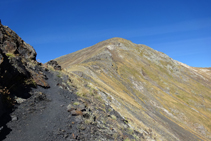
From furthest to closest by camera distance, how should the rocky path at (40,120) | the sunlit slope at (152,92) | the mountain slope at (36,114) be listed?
the sunlit slope at (152,92)
the mountain slope at (36,114)
the rocky path at (40,120)

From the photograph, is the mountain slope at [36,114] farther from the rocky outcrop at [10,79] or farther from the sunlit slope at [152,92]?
the sunlit slope at [152,92]

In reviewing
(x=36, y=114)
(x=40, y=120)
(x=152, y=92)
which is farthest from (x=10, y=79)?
(x=152, y=92)

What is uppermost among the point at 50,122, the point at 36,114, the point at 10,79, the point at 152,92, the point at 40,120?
the point at 152,92

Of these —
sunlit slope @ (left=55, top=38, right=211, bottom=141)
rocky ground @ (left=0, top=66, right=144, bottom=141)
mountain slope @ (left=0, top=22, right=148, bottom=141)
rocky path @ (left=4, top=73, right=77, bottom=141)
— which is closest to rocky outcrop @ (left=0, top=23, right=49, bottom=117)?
mountain slope @ (left=0, top=22, right=148, bottom=141)

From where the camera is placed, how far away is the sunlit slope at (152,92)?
26358mm

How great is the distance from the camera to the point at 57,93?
11172 mm

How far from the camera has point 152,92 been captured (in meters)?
49.5

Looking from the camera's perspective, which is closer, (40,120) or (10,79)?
(40,120)

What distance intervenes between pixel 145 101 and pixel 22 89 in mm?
37759

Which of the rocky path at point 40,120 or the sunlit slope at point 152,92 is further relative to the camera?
the sunlit slope at point 152,92

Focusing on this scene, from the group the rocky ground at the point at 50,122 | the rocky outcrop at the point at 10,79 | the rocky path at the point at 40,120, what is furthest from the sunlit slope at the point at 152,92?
the rocky outcrop at the point at 10,79

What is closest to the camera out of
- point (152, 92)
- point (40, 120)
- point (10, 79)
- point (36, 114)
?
point (40, 120)

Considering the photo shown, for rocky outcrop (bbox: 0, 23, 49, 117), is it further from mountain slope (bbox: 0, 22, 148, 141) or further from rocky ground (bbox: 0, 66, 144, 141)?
rocky ground (bbox: 0, 66, 144, 141)

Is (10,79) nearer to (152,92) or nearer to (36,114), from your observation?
(36,114)
